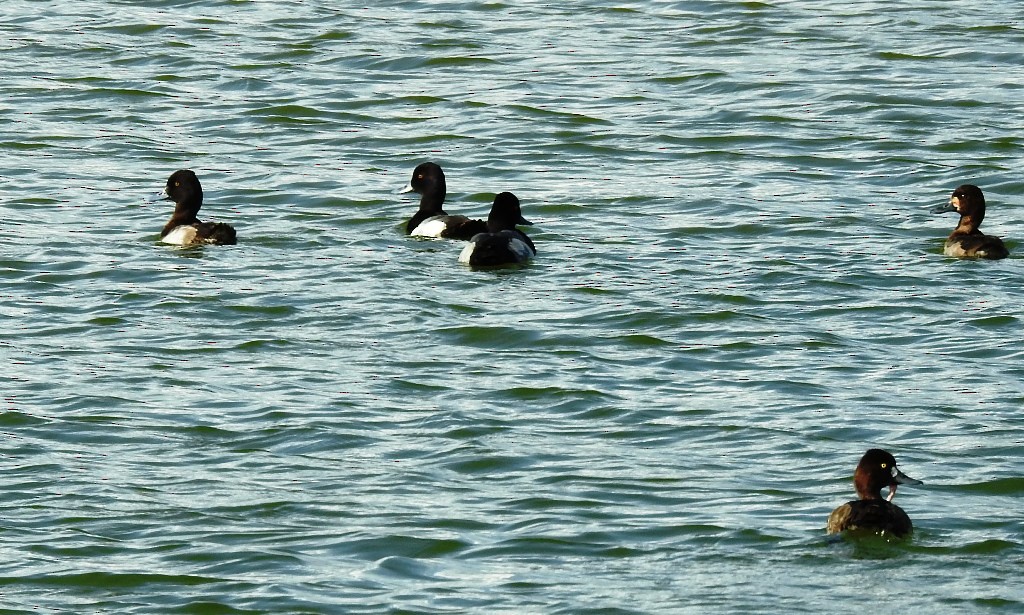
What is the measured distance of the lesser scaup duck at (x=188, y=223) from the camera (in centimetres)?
1600

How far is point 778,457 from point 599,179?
7907mm

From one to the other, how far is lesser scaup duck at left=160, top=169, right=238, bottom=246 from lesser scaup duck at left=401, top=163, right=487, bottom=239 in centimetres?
156

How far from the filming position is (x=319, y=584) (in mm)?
8992

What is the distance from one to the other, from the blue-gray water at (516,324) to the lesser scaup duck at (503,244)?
0.18 metres

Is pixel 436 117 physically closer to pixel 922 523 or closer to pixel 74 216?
pixel 74 216

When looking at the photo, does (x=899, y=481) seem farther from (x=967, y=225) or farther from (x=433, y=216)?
(x=433, y=216)

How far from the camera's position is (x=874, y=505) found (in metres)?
9.25

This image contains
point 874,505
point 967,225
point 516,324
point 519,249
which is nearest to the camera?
point 874,505

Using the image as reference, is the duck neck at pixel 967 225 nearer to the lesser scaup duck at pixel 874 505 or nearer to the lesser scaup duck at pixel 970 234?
the lesser scaup duck at pixel 970 234

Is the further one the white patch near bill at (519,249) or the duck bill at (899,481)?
the white patch near bill at (519,249)

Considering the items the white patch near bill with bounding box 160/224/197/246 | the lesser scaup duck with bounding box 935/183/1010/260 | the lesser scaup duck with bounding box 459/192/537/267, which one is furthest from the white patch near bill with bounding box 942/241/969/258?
the white patch near bill with bounding box 160/224/197/246

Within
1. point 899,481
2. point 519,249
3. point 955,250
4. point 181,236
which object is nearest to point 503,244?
point 519,249

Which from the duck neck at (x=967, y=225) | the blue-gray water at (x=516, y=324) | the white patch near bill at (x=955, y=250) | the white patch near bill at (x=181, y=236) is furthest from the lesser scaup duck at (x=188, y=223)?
the duck neck at (x=967, y=225)

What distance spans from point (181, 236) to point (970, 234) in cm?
617
